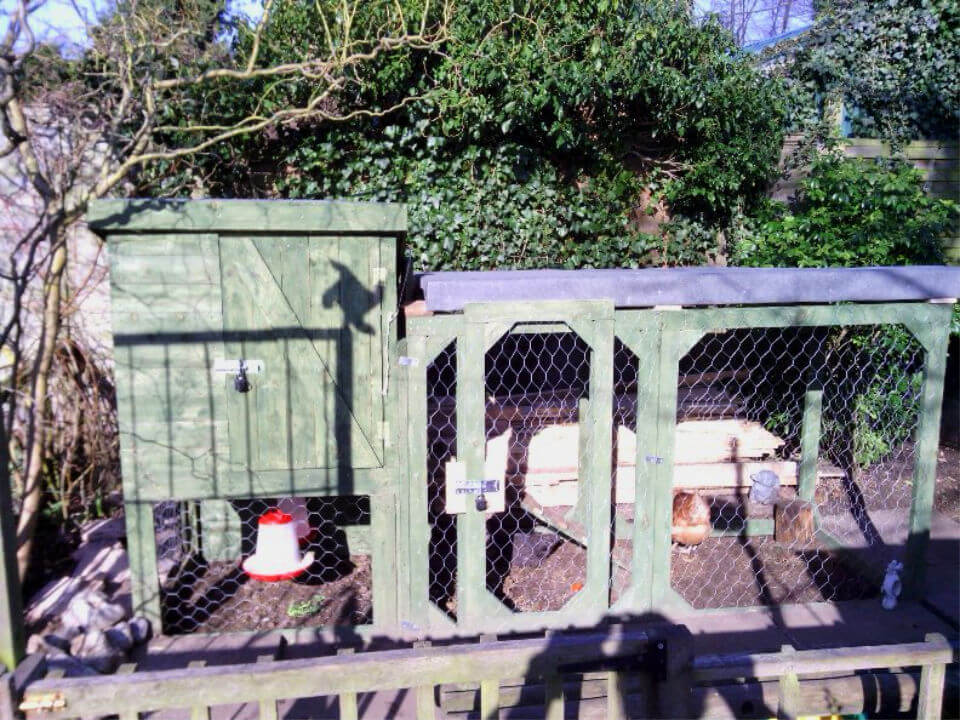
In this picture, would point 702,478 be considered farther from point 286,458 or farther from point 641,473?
point 286,458

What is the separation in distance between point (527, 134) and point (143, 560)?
4.41 meters

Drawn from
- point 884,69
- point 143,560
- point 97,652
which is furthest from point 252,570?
point 884,69

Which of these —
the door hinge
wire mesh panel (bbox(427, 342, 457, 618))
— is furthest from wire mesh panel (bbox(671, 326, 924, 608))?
the door hinge

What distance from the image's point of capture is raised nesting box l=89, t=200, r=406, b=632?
3.22m

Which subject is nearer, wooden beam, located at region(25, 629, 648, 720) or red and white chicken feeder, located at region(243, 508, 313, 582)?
wooden beam, located at region(25, 629, 648, 720)

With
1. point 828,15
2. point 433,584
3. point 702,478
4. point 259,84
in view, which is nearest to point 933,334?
point 702,478

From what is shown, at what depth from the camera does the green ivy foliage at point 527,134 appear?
5.95 m

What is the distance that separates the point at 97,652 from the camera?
3.31 metres

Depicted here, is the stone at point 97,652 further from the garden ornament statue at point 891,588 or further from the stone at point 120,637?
the garden ornament statue at point 891,588

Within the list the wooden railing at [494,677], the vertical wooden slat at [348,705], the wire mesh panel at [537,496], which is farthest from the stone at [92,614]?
the vertical wooden slat at [348,705]

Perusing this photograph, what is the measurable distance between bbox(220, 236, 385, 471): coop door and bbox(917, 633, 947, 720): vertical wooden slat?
7.28 ft

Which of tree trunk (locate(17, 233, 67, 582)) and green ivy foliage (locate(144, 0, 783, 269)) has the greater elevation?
green ivy foliage (locate(144, 0, 783, 269))

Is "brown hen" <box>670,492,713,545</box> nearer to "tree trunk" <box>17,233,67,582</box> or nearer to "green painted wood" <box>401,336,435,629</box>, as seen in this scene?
"green painted wood" <box>401,336,435,629</box>

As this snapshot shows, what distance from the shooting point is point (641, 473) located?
11.9 feet
